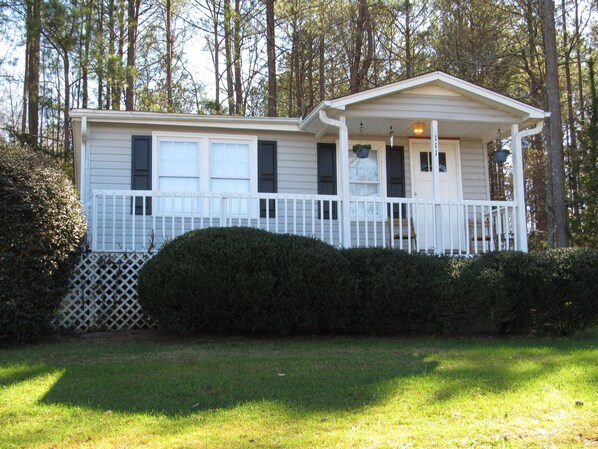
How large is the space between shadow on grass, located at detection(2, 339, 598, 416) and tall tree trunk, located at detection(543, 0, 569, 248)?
9.30m

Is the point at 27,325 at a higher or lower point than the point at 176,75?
lower

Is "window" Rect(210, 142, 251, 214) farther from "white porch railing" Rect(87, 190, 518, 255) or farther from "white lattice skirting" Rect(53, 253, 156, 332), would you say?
"white lattice skirting" Rect(53, 253, 156, 332)

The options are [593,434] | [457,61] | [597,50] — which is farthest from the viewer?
[597,50]

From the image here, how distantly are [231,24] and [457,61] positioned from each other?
7.56 m

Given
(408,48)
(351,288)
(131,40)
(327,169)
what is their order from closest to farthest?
1. (351,288)
2. (327,169)
3. (131,40)
4. (408,48)

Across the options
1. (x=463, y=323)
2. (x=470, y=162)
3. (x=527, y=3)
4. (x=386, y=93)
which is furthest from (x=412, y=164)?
(x=527, y=3)

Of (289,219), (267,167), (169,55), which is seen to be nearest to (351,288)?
(289,219)

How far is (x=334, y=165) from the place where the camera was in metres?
11.0

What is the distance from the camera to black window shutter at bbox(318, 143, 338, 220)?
1090 cm

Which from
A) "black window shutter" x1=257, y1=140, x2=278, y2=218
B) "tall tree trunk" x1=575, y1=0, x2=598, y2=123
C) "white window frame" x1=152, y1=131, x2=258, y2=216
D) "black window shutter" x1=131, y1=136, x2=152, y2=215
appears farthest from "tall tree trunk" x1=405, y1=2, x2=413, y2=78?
"black window shutter" x1=131, y1=136, x2=152, y2=215

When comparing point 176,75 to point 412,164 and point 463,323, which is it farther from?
point 463,323

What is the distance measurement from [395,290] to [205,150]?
472cm

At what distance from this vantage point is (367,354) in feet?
20.5

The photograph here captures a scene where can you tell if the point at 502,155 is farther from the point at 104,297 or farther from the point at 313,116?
the point at 104,297
